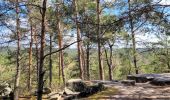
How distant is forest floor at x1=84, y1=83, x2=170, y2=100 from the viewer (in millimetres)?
10570

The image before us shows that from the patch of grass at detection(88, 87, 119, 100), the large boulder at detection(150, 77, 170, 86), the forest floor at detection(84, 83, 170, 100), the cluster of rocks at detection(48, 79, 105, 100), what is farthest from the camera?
the large boulder at detection(150, 77, 170, 86)

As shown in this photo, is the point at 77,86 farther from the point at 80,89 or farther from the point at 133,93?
Result: the point at 133,93

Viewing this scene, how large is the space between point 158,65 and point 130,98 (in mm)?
25062

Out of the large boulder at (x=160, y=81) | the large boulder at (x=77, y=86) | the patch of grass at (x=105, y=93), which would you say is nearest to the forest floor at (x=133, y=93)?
the patch of grass at (x=105, y=93)

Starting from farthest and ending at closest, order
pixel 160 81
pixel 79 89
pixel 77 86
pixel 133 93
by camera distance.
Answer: pixel 77 86
pixel 79 89
pixel 160 81
pixel 133 93


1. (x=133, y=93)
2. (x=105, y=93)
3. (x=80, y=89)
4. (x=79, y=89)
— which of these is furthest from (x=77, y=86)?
(x=133, y=93)

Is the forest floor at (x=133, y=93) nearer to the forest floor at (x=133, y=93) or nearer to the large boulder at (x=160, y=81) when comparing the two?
the forest floor at (x=133, y=93)

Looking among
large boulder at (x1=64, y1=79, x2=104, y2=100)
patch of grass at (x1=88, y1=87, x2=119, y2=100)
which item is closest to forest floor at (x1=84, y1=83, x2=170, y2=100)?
patch of grass at (x1=88, y1=87, x2=119, y2=100)

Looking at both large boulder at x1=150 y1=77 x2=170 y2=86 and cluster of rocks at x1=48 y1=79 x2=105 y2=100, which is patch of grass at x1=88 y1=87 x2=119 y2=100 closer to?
cluster of rocks at x1=48 y1=79 x2=105 y2=100

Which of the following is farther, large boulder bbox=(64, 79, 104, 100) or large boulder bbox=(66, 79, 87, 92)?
large boulder bbox=(66, 79, 87, 92)

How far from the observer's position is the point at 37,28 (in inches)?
939

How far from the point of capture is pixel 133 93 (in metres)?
11.4

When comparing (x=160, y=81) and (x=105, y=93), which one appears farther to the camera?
(x=160, y=81)

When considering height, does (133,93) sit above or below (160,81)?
below
